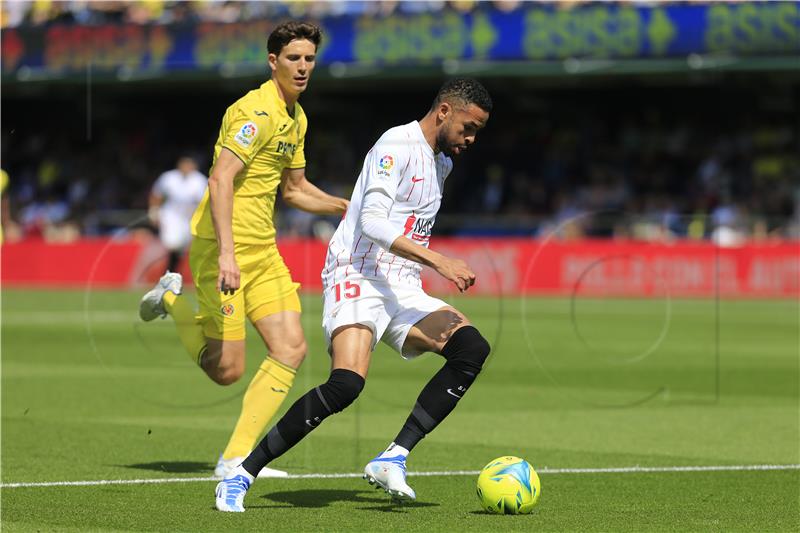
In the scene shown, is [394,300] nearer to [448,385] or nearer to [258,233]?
[448,385]

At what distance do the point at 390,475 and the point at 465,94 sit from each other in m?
1.93

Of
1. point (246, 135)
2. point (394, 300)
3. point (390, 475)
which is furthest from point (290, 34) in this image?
point (390, 475)

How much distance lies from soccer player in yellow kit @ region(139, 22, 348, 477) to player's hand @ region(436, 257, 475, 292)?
4.76ft

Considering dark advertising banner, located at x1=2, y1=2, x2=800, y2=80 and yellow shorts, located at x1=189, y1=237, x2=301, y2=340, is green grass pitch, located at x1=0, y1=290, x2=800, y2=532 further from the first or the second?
dark advertising banner, located at x1=2, y1=2, x2=800, y2=80

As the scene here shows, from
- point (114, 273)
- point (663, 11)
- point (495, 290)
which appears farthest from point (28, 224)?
point (663, 11)

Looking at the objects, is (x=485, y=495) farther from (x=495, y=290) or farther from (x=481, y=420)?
(x=495, y=290)

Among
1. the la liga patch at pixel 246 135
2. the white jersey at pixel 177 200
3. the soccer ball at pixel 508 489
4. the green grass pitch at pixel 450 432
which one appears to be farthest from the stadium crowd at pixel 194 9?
the soccer ball at pixel 508 489

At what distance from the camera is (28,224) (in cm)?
3425

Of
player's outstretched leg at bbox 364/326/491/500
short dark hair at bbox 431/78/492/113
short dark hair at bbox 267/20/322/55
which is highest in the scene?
short dark hair at bbox 267/20/322/55

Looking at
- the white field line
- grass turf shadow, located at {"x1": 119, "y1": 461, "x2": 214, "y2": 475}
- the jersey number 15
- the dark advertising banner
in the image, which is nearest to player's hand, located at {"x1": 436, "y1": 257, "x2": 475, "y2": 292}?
the jersey number 15

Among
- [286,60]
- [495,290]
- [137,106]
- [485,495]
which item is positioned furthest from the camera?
[137,106]

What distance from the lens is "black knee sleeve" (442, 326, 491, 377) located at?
6.87m

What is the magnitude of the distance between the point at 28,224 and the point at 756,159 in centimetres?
1795

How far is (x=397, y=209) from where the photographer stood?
6949 millimetres
